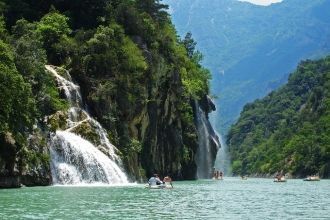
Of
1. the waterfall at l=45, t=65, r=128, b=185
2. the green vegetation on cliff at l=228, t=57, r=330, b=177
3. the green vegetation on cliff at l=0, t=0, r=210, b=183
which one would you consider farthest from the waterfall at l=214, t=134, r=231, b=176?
the waterfall at l=45, t=65, r=128, b=185

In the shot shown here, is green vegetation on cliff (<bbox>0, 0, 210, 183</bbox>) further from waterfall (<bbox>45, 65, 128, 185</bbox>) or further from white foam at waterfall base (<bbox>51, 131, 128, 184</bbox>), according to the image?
white foam at waterfall base (<bbox>51, 131, 128, 184</bbox>)

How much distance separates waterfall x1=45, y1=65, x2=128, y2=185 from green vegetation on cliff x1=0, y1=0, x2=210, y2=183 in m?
1.28

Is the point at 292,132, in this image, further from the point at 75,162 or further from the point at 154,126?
the point at 75,162

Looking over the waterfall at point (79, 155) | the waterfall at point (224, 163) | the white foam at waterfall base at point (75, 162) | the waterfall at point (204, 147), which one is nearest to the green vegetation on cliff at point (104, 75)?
the waterfall at point (79, 155)

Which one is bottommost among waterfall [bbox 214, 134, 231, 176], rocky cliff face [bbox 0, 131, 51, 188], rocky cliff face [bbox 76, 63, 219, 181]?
rocky cliff face [bbox 0, 131, 51, 188]

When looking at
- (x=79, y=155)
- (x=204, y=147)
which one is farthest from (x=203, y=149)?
(x=79, y=155)

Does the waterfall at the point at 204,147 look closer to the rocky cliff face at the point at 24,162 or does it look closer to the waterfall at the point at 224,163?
the rocky cliff face at the point at 24,162

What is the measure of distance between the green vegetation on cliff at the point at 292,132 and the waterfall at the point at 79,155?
71476 millimetres

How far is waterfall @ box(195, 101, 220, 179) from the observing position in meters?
91.8

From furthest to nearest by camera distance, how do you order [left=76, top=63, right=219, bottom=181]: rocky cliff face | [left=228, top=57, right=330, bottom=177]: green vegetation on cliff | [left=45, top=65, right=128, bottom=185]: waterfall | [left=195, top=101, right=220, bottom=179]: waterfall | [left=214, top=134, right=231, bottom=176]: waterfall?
[left=214, top=134, right=231, bottom=176]: waterfall → [left=228, top=57, right=330, bottom=177]: green vegetation on cliff → [left=195, top=101, right=220, bottom=179]: waterfall → [left=76, top=63, right=219, bottom=181]: rocky cliff face → [left=45, top=65, right=128, bottom=185]: waterfall

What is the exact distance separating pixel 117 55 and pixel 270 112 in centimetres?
→ 13944

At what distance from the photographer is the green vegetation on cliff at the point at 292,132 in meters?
121

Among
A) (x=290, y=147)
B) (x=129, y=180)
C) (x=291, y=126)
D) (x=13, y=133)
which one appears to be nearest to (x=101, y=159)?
(x=129, y=180)

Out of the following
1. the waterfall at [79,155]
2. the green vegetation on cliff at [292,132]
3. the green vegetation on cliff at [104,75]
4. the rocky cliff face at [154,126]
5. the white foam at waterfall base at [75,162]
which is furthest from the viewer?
the green vegetation on cliff at [292,132]
